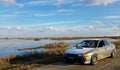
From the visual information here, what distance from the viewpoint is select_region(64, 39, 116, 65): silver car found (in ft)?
48.6

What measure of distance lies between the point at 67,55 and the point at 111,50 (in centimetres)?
477

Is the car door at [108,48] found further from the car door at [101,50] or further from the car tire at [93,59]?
the car tire at [93,59]

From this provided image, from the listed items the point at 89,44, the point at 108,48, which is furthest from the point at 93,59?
the point at 108,48

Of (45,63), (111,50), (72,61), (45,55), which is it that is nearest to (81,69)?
(72,61)

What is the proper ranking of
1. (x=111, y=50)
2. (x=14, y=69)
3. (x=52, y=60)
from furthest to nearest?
1. (x=111, y=50)
2. (x=52, y=60)
3. (x=14, y=69)

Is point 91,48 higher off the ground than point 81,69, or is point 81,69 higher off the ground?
point 91,48

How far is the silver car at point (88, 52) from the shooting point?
14812 mm

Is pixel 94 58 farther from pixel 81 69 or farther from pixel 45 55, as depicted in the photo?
pixel 45 55

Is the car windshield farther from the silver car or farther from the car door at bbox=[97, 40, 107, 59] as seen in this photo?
the car door at bbox=[97, 40, 107, 59]

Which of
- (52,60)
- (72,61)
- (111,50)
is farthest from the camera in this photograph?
(111,50)

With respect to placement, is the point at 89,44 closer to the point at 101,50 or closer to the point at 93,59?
the point at 101,50

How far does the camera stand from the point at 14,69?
13.4 m

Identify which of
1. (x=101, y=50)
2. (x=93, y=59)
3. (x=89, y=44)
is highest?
(x=89, y=44)

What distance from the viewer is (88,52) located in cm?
1496
